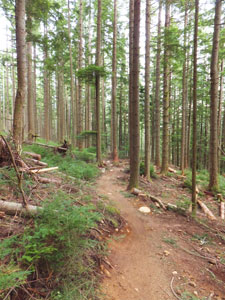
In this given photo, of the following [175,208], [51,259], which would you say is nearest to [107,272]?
[51,259]

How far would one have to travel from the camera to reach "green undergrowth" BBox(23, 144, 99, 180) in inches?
266

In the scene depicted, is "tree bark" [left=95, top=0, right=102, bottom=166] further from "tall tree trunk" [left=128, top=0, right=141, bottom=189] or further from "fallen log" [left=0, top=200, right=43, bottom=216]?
"fallen log" [left=0, top=200, right=43, bottom=216]

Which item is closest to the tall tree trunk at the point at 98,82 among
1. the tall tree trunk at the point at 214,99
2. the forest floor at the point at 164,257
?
the forest floor at the point at 164,257

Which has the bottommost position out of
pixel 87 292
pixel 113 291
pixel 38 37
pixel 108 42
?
pixel 113 291

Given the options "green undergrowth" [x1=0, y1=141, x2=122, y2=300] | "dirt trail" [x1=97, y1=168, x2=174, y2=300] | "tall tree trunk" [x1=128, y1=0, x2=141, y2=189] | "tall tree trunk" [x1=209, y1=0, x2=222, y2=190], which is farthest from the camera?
"tall tree trunk" [x1=209, y1=0, x2=222, y2=190]

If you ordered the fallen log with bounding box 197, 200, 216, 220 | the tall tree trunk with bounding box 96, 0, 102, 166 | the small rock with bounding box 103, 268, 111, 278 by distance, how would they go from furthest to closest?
1. the tall tree trunk with bounding box 96, 0, 102, 166
2. the fallen log with bounding box 197, 200, 216, 220
3. the small rock with bounding box 103, 268, 111, 278

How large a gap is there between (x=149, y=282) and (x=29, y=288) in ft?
6.09

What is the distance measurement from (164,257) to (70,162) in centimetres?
600

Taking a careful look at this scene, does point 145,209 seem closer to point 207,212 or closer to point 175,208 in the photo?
point 175,208

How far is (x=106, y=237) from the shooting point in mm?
3371

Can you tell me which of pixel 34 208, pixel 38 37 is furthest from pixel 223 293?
pixel 38 37

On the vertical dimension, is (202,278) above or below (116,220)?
below

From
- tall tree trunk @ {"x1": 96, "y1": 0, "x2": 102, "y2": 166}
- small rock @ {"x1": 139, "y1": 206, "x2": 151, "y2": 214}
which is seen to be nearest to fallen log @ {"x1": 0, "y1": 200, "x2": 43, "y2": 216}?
small rock @ {"x1": 139, "y1": 206, "x2": 151, "y2": 214}

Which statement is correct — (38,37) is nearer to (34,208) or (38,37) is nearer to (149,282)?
(34,208)
